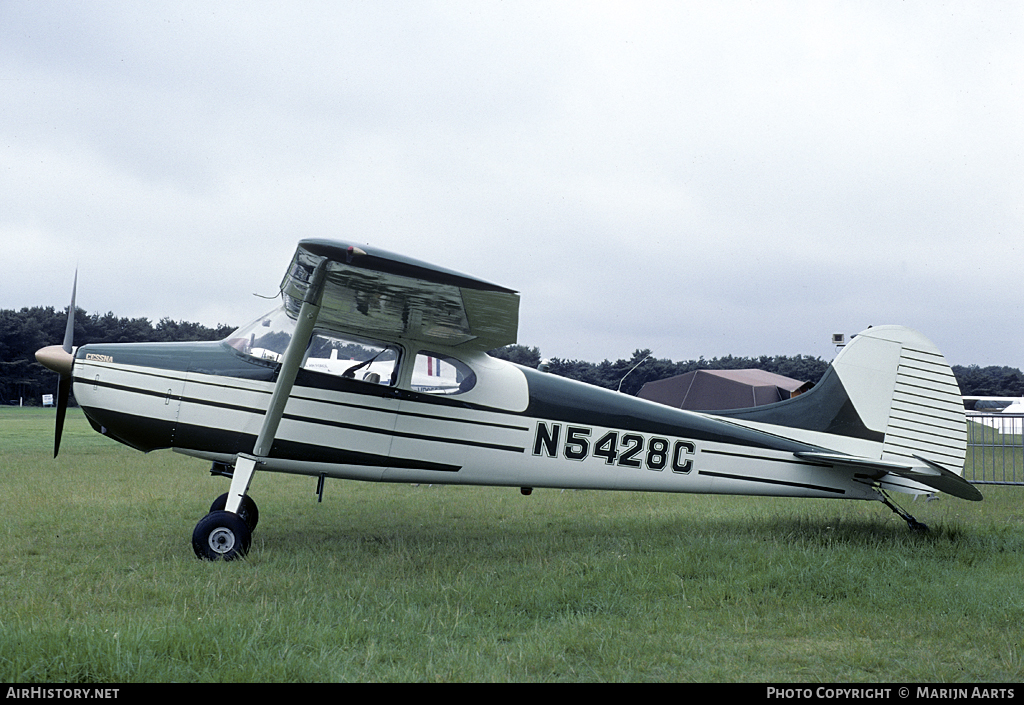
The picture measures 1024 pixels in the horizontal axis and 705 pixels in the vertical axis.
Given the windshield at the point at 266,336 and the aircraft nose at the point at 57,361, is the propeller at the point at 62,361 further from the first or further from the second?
the windshield at the point at 266,336

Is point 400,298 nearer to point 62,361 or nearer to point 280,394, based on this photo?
point 280,394

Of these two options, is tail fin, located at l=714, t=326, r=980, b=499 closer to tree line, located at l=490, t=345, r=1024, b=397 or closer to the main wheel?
the main wheel

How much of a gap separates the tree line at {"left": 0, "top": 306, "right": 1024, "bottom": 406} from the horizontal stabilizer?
28.0m

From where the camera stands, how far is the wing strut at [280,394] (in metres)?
5.81

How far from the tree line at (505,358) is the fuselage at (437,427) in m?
27.7

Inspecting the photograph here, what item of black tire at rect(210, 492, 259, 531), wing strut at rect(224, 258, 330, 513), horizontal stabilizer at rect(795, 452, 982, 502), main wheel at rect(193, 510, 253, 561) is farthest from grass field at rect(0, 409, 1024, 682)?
wing strut at rect(224, 258, 330, 513)

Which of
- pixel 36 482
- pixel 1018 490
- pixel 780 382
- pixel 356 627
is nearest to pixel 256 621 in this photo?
pixel 356 627

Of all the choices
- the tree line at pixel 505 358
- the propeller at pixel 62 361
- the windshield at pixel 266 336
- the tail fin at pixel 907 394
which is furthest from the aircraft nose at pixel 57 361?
the tree line at pixel 505 358

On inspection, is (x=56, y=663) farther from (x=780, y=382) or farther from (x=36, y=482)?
(x=780, y=382)

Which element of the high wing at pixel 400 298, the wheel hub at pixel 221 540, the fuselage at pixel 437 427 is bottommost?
the wheel hub at pixel 221 540

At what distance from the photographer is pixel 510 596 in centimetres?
482

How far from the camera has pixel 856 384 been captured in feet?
25.3

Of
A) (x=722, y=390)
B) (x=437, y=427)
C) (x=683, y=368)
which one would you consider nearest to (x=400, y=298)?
(x=437, y=427)
